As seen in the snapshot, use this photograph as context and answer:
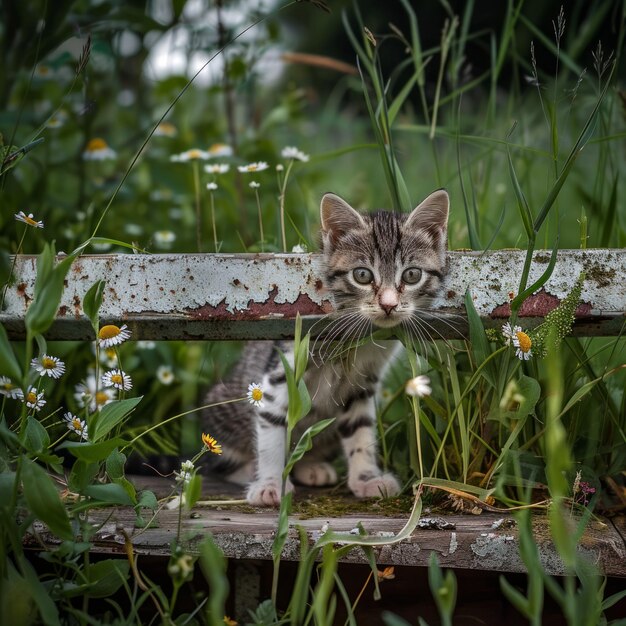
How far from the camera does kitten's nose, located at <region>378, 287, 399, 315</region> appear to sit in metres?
1.83

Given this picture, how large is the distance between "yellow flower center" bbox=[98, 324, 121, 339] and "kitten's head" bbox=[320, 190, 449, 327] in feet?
1.89

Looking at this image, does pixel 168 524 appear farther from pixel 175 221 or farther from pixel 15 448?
pixel 175 221

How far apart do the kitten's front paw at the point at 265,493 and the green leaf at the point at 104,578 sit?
58 centimetres

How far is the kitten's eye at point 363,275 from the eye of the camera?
198 centimetres

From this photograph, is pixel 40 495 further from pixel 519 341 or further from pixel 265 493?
pixel 519 341

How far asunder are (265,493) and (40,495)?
83 cm

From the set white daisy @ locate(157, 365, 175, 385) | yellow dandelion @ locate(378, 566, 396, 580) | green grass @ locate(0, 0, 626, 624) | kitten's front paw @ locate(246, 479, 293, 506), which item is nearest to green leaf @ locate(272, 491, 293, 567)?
green grass @ locate(0, 0, 626, 624)

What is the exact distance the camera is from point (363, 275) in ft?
6.55

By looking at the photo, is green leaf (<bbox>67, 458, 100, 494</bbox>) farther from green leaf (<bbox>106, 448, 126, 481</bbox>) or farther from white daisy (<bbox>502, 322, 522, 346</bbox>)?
white daisy (<bbox>502, 322, 522, 346</bbox>)

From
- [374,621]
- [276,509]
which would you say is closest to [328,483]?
[276,509]

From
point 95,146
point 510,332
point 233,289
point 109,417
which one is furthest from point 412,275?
point 95,146

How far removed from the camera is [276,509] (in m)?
1.82

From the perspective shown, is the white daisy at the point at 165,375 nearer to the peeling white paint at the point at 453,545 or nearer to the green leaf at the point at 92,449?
the green leaf at the point at 92,449

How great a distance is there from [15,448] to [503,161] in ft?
7.19
